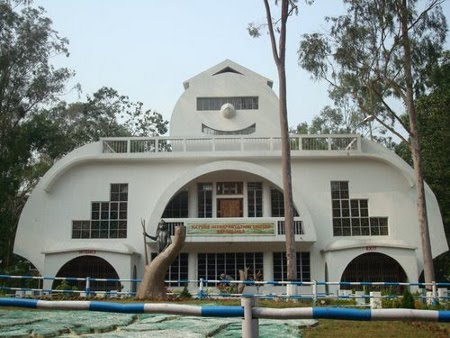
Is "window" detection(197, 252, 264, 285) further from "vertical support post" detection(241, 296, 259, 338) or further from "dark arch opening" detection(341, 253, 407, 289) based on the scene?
"vertical support post" detection(241, 296, 259, 338)

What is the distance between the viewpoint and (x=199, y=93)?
25000mm

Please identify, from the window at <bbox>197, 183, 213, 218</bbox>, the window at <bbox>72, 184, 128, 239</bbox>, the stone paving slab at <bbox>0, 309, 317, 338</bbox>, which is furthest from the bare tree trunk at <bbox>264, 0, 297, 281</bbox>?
the stone paving slab at <bbox>0, 309, 317, 338</bbox>

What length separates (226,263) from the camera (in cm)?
2178

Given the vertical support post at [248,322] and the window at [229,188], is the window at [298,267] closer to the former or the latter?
the window at [229,188]

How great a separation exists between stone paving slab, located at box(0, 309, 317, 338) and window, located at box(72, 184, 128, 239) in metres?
14.0

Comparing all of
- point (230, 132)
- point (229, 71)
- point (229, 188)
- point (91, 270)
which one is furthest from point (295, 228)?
point (229, 71)

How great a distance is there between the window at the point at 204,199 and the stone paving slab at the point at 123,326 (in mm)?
14708

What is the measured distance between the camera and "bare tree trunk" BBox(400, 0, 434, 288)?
17703mm

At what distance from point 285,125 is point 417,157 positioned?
4741 millimetres

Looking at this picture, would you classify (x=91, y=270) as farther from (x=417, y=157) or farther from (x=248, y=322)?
(x=248, y=322)

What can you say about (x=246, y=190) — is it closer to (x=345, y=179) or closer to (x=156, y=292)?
(x=345, y=179)

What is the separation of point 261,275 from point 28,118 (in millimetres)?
14818

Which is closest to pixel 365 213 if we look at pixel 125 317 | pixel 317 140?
pixel 317 140

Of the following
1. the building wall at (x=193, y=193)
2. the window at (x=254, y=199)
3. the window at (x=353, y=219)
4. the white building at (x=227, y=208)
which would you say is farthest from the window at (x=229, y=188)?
the window at (x=353, y=219)
